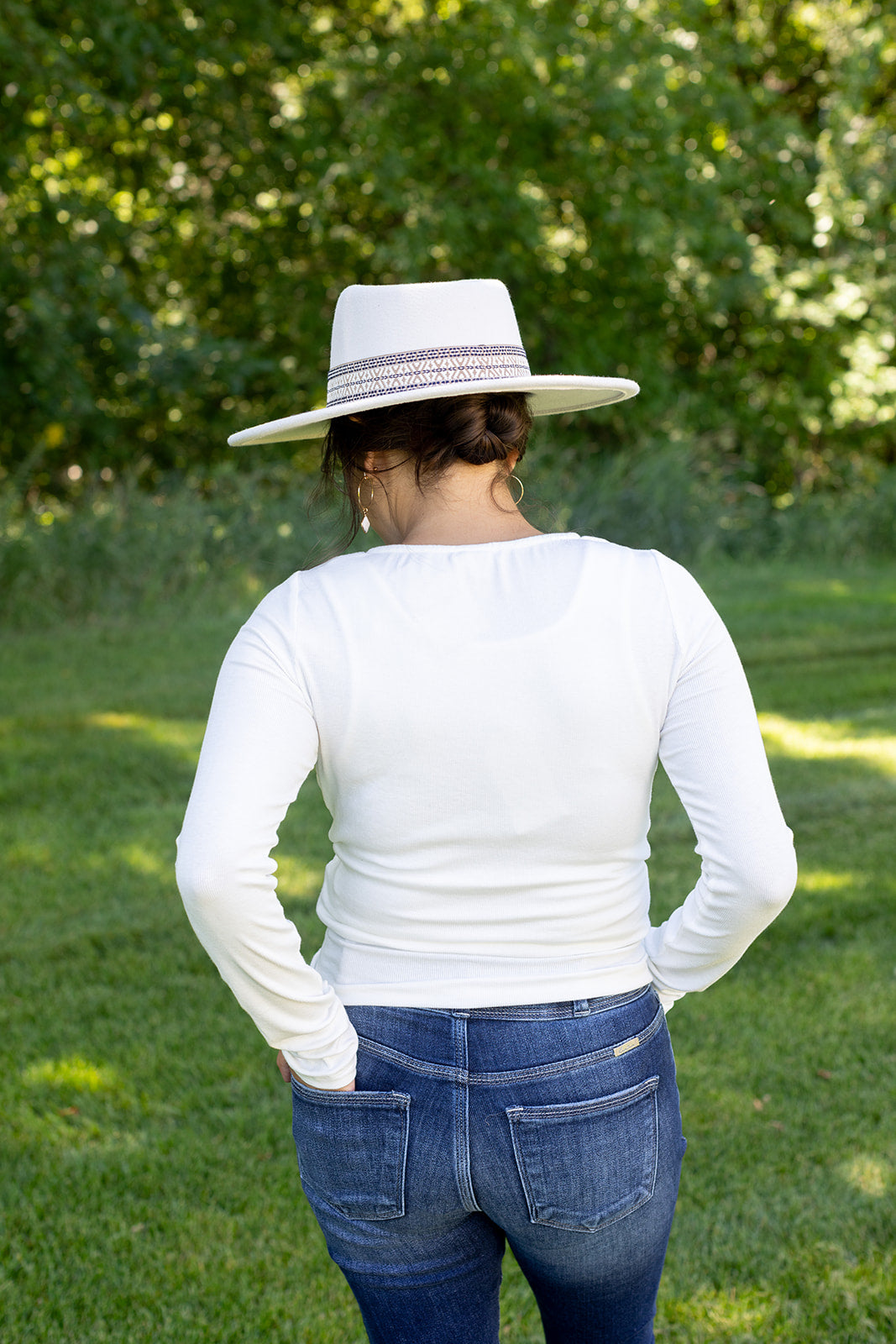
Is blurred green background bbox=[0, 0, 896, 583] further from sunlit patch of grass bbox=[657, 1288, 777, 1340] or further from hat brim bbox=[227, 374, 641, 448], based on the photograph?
hat brim bbox=[227, 374, 641, 448]

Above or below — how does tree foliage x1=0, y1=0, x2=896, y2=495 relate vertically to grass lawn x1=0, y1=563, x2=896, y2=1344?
above

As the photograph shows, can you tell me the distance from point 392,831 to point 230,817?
0.60 ft

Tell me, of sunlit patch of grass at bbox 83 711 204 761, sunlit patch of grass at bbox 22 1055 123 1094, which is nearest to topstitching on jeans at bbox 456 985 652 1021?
sunlit patch of grass at bbox 22 1055 123 1094

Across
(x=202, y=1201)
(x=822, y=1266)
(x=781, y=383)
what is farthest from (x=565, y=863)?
(x=781, y=383)

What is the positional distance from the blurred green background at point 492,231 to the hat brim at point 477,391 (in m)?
9.77

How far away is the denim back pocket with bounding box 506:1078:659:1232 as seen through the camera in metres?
1.37

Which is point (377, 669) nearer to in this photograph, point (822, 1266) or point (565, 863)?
point (565, 863)

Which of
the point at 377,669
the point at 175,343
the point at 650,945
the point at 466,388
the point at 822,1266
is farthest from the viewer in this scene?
the point at 175,343

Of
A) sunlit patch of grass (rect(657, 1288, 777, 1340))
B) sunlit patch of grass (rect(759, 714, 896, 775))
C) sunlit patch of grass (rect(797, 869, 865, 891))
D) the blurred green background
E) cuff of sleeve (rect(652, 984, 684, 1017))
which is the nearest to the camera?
cuff of sleeve (rect(652, 984, 684, 1017))

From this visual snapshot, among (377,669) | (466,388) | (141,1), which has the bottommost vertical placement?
(377,669)

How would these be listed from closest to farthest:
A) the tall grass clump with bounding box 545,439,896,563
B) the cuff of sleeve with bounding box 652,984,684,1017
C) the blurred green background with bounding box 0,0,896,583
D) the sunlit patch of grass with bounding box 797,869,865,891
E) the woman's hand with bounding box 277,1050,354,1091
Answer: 1. the woman's hand with bounding box 277,1050,354,1091
2. the cuff of sleeve with bounding box 652,984,684,1017
3. the sunlit patch of grass with bounding box 797,869,865,891
4. the blurred green background with bounding box 0,0,896,583
5. the tall grass clump with bounding box 545,439,896,563

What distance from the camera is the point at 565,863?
142cm

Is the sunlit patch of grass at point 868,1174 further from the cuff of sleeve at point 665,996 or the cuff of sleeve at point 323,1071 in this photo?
the cuff of sleeve at point 323,1071

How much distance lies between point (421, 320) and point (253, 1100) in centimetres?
248
